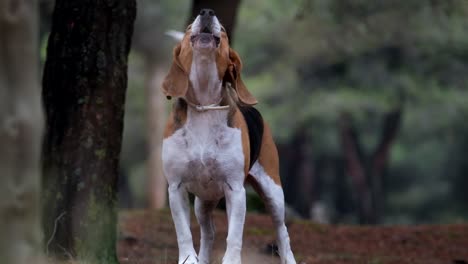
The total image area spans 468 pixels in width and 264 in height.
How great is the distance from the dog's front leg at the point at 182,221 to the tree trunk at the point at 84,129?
90cm

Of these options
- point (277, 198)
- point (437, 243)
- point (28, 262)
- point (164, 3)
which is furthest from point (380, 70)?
point (28, 262)

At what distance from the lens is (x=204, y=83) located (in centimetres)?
745

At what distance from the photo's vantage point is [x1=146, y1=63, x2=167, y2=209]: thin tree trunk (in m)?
27.1

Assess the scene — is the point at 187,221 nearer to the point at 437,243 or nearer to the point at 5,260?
the point at 5,260

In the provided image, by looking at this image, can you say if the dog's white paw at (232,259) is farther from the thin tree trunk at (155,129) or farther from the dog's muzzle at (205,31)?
the thin tree trunk at (155,129)

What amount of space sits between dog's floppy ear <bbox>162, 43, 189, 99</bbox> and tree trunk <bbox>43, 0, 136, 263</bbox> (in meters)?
0.90

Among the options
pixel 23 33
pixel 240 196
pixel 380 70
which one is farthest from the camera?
pixel 380 70

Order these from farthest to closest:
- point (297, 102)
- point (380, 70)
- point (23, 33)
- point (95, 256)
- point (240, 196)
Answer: point (297, 102) → point (380, 70) → point (95, 256) → point (240, 196) → point (23, 33)

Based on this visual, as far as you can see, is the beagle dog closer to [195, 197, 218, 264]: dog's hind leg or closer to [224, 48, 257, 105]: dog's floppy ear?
[224, 48, 257, 105]: dog's floppy ear

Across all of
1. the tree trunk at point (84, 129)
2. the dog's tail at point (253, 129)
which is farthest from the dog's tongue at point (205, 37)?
the tree trunk at point (84, 129)

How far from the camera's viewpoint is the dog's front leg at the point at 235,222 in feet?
24.1

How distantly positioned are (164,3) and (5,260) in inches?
881

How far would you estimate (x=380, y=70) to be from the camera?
26.5 metres

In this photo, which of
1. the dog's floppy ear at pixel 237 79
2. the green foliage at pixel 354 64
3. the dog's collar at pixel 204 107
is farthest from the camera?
the green foliage at pixel 354 64
